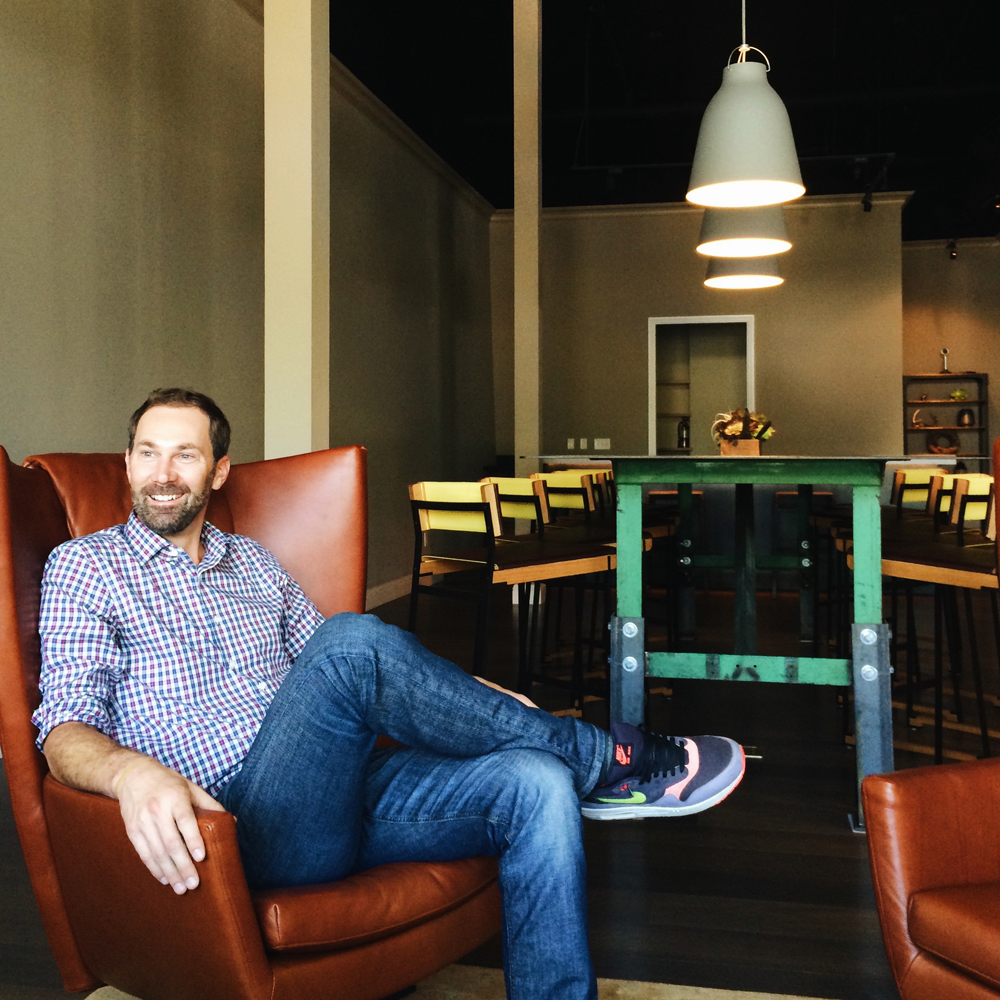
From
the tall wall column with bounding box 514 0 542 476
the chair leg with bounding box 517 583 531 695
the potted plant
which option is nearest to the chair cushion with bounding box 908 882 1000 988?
the chair leg with bounding box 517 583 531 695

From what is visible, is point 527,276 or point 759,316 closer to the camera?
point 527,276

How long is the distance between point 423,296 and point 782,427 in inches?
167

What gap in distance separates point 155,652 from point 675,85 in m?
8.39

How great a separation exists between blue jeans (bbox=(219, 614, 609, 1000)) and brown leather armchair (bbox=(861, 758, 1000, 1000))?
17.4 inches

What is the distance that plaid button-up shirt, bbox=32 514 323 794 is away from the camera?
1523mm

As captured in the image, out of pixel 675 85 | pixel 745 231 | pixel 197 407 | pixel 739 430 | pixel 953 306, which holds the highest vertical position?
pixel 675 85

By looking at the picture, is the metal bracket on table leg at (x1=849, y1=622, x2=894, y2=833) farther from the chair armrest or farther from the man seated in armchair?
the chair armrest

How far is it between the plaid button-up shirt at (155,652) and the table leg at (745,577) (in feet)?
7.72

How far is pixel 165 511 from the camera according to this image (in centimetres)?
173

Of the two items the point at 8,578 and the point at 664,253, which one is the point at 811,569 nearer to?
the point at 8,578

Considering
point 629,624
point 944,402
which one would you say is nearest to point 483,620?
point 629,624

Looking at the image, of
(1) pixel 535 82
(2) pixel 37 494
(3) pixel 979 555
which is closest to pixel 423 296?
(1) pixel 535 82

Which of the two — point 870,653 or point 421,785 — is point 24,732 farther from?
point 870,653

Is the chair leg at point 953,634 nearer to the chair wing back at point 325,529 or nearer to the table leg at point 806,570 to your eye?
the table leg at point 806,570
